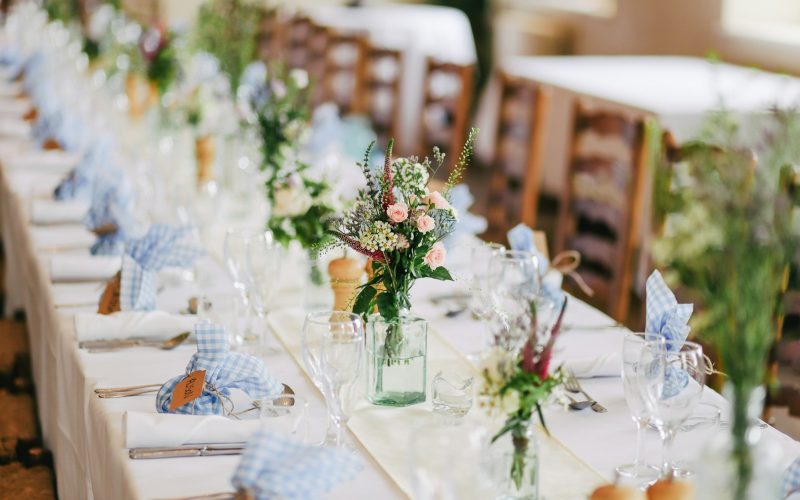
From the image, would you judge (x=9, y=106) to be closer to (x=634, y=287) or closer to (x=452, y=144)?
(x=452, y=144)

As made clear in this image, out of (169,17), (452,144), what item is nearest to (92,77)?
(452,144)

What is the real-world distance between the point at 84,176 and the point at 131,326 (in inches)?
Result: 46.9

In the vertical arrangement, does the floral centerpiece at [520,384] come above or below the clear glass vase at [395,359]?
above

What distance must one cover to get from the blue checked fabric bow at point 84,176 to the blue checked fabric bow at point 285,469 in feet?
6.31

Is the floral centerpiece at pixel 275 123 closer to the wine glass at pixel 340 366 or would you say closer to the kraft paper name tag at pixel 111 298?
the kraft paper name tag at pixel 111 298

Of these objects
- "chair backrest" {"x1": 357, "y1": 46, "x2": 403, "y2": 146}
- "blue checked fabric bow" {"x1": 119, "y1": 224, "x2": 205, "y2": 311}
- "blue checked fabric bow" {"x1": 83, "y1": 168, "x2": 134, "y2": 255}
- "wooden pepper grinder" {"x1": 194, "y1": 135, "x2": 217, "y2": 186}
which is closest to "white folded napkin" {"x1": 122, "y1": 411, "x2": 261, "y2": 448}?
"blue checked fabric bow" {"x1": 119, "y1": 224, "x2": 205, "y2": 311}

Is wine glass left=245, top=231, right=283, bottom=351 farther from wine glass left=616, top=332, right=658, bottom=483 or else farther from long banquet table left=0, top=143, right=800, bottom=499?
wine glass left=616, top=332, right=658, bottom=483

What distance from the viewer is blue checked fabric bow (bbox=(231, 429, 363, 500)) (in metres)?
1.19

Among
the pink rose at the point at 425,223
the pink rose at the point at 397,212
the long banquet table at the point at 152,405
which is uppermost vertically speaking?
the pink rose at the point at 397,212

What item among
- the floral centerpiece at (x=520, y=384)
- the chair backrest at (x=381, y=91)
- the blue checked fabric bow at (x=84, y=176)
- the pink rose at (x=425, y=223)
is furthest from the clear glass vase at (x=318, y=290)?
the chair backrest at (x=381, y=91)

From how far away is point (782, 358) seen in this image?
2.26 meters

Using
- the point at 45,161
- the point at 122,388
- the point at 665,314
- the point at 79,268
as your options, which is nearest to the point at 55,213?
the point at 79,268

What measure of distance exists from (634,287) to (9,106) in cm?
291

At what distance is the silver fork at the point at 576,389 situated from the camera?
1.67 metres
